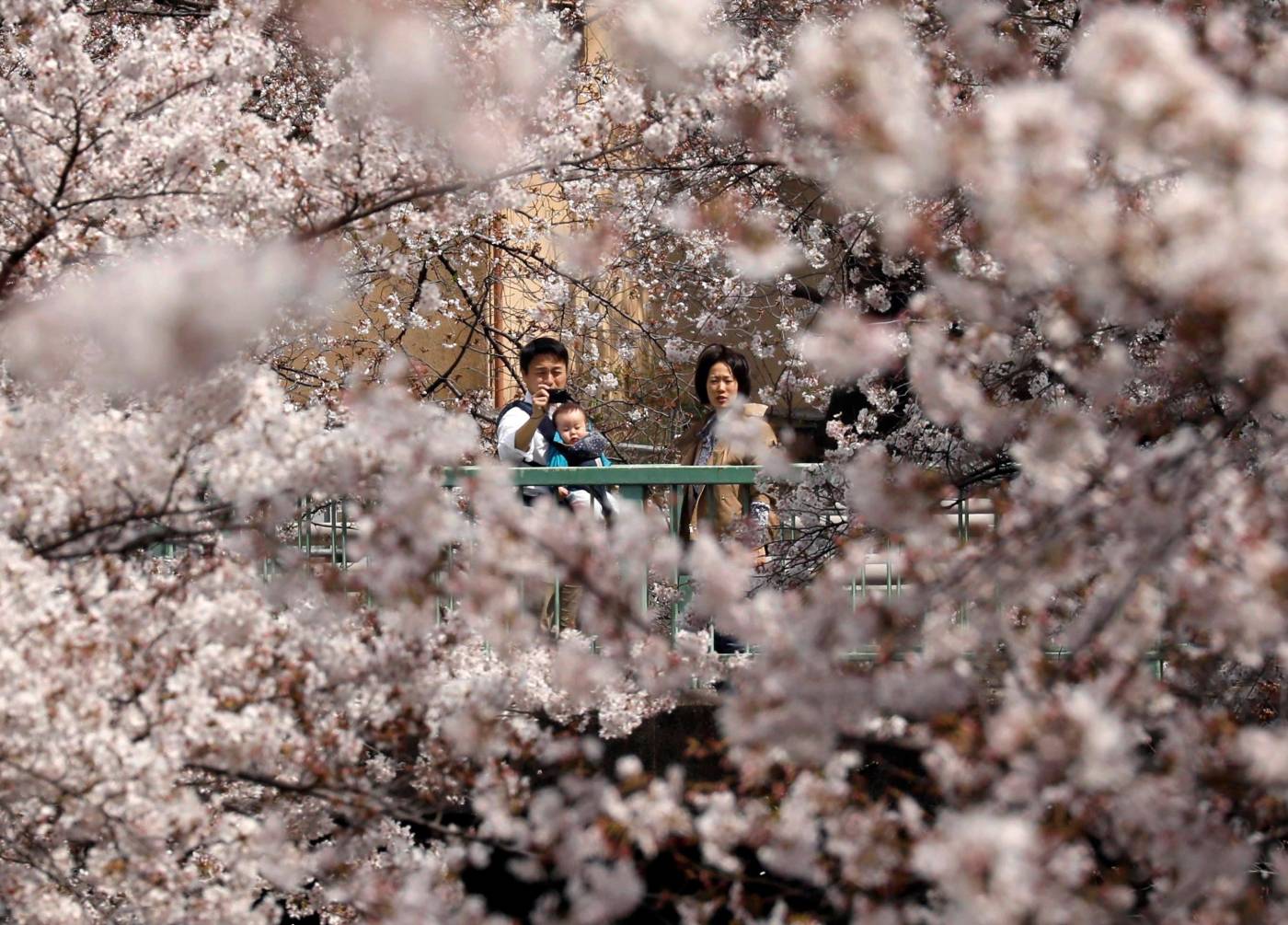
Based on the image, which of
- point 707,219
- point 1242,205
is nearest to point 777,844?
point 1242,205

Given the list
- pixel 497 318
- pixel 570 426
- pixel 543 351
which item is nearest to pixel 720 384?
pixel 570 426

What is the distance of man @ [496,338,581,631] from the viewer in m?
7.27

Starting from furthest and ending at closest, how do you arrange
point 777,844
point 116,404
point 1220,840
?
1. point 116,404
2. point 777,844
3. point 1220,840

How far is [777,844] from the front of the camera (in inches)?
129

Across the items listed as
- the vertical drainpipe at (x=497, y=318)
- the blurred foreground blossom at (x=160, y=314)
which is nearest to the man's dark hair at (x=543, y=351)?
the blurred foreground blossom at (x=160, y=314)

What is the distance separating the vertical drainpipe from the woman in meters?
3.23

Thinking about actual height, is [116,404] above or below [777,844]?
above

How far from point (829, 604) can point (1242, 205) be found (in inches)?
45.9

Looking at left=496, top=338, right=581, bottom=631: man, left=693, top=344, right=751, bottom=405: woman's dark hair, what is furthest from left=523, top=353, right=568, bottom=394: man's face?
left=693, top=344, right=751, bottom=405: woman's dark hair

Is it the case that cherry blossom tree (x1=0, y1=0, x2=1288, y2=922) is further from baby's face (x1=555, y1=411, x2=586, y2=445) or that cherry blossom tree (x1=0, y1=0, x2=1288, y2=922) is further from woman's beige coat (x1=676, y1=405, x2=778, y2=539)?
baby's face (x1=555, y1=411, x2=586, y2=445)

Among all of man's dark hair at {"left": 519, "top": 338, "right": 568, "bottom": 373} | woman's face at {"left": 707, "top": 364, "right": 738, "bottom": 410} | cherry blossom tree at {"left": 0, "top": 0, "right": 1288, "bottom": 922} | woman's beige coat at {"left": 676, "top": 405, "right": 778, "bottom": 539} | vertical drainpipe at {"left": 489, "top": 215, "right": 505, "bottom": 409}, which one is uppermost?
vertical drainpipe at {"left": 489, "top": 215, "right": 505, "bottom": 409}

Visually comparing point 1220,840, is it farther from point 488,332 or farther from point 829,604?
point 488,332

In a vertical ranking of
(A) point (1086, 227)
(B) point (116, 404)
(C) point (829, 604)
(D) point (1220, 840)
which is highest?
(B) point (116, 404)

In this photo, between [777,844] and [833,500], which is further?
[833,500]
